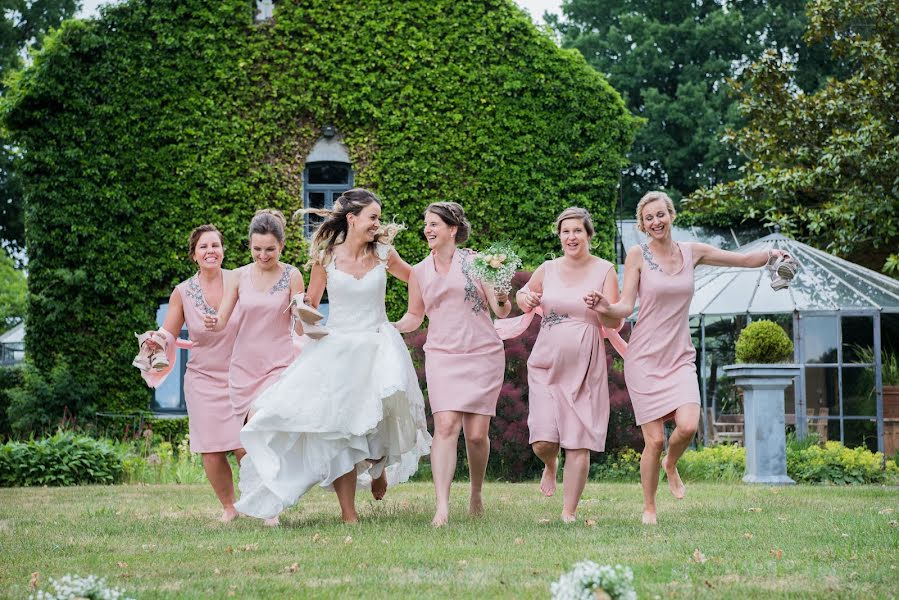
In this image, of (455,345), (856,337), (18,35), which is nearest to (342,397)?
A: (455,345)

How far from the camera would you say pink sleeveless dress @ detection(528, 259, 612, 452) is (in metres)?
7.04

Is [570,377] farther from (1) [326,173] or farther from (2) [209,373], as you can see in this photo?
(1) [326,173]

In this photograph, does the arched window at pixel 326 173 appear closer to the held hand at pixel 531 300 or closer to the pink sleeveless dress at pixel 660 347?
the held hand at pixel 531 300

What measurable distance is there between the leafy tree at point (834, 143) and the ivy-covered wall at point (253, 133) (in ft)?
A: 8.63

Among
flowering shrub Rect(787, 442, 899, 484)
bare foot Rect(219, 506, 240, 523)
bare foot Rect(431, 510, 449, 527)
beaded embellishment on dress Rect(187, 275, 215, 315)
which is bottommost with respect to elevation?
flowering shrub Rect(787, 442, 899, 484)

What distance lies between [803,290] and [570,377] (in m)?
9.35

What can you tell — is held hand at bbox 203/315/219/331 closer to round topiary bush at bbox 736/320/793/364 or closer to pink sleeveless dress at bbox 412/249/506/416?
pink sleeveless dress at bbox 412/249/506/416

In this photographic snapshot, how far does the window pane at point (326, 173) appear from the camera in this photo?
18.1m

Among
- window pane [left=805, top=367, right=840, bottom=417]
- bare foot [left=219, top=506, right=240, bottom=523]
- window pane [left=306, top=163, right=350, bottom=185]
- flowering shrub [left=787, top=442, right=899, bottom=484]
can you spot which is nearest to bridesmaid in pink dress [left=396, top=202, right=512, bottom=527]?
bare foot [left=219, top=506, right=240, bottom=523]

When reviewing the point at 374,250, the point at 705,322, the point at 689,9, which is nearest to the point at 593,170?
the point at 705,322

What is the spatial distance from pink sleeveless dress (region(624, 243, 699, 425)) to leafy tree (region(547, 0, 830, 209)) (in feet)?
78.5

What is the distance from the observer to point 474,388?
7.11m

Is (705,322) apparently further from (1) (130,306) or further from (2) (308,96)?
(1) (130,306)

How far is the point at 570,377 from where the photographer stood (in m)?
7.12
